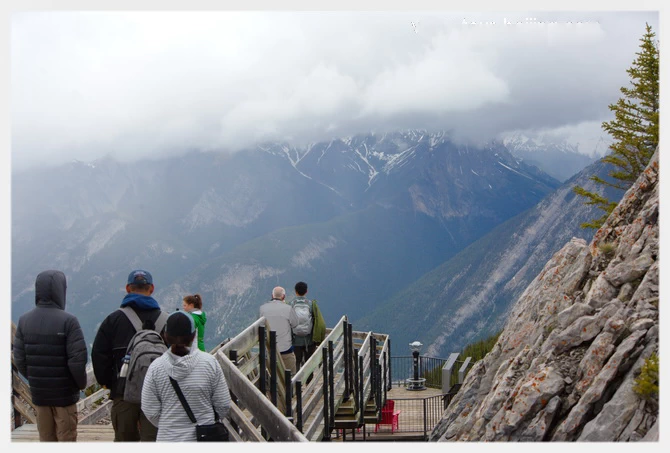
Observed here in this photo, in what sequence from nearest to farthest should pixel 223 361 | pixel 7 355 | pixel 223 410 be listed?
pixel 223 410, pixel 223 361, pixel 7 355

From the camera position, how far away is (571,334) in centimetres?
1144

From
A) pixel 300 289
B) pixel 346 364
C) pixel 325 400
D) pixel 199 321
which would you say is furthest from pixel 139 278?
pixel 346 364

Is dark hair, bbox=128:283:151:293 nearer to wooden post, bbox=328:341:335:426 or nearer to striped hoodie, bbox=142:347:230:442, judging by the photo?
striped hoodie, bbox=142:347:230:442

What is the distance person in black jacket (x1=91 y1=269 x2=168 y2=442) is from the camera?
7742 millimetres

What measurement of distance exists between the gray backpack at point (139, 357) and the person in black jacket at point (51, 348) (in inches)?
37.3

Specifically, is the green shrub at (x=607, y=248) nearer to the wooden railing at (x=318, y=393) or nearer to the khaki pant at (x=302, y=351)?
the wooden railing at (x=318, y=393)

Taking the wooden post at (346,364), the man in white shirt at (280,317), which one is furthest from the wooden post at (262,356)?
the wooden post at (346,364)

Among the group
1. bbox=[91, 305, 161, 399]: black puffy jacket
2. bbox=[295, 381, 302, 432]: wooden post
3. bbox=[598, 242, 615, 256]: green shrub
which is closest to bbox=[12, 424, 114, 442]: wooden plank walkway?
bbox=[91, 305, 161, 399]: black puffy jacket

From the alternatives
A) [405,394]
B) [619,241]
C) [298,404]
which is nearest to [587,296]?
[619,241]

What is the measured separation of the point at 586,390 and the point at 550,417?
0.67 metres

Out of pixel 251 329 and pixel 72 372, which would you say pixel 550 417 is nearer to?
pixel 251 329

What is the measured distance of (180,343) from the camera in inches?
260

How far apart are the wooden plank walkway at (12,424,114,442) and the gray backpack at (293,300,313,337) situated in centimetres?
428

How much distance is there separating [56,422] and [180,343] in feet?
9.65
